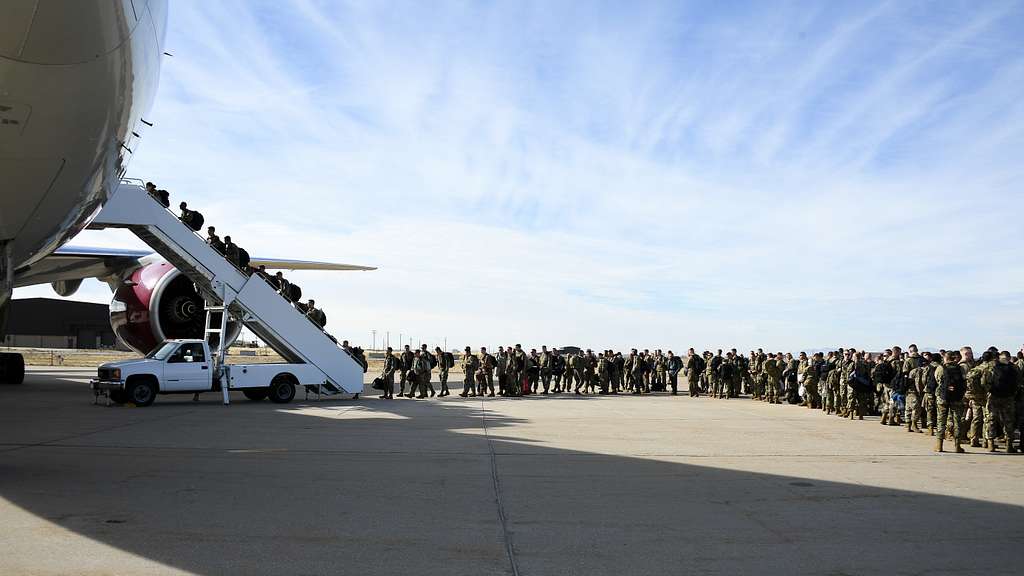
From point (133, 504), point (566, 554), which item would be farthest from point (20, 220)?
point (566, 554)

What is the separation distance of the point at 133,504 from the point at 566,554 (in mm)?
3561

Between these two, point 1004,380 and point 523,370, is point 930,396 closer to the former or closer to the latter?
point 1004,380

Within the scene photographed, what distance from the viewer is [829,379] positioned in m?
17.9

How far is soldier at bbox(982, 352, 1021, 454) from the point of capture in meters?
10.6

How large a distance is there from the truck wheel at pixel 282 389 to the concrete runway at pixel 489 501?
4140mm

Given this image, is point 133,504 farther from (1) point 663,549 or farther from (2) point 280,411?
(2) point 280,411

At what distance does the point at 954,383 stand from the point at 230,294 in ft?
42.8

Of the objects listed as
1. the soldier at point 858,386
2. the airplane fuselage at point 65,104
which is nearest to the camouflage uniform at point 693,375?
the soldier at point 858,386

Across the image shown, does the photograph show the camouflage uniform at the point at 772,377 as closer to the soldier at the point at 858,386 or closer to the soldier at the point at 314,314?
the soldier at the point at 858,386

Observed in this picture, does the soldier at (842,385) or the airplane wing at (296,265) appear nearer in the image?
the soldier at (842,385)

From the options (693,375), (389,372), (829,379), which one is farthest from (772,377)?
(389,372)

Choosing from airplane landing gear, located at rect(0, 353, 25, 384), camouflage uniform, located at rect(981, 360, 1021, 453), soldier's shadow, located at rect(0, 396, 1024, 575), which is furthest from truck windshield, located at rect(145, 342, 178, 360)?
camouflage uniform, located at rect(981, 360, 1021, 453)

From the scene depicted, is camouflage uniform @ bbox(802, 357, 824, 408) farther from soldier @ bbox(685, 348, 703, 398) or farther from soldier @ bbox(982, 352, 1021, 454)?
soldier @ bbox(982, 352, 1021, 454)

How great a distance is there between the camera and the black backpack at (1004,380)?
1058cm
